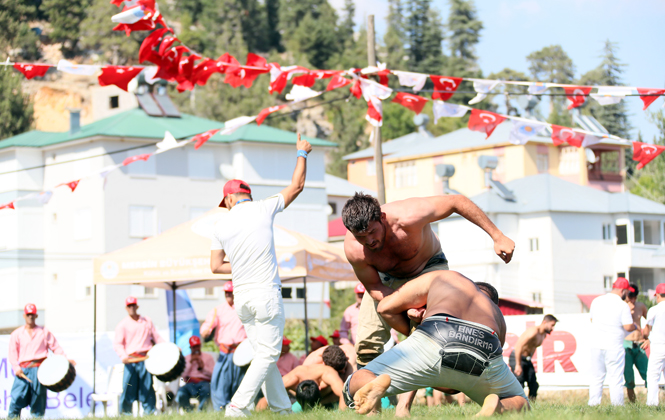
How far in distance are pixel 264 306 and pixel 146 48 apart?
613cm

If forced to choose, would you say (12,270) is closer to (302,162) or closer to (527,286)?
(527,286)

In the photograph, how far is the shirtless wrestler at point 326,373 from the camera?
916cm

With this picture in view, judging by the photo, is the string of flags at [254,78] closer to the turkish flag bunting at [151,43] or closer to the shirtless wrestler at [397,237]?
the turkish flag bunting at [151,43]

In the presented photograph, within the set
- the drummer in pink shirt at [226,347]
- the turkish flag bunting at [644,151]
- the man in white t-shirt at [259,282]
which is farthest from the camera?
the turkish flag bunting at [644,151]

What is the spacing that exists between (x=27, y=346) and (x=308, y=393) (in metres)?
5.04

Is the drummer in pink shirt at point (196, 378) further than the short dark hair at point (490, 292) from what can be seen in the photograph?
Yes

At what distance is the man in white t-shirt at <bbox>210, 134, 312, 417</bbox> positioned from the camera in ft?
21.4

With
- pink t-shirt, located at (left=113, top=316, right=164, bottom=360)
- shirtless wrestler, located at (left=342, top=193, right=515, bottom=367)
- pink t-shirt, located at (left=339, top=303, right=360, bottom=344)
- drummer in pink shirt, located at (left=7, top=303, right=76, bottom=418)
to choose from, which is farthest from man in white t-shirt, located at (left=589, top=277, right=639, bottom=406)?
drummer in pink shirt, located at (left=7, top=303, right=76, bottom=418)

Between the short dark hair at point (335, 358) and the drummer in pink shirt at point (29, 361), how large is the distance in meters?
4.23

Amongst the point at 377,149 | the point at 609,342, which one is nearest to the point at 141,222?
the point at 377,149

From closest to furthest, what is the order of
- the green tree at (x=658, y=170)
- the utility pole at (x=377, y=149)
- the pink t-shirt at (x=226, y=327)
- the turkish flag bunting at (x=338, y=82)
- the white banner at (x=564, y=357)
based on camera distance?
the pink t-shirt at (x=226, y=327) → the turkish flag bunting at (x=338, y=82) → the white banner at (x=564, y=357) → the utility pole at (x=377, y=149) → the green tree at (x=658, y=170)

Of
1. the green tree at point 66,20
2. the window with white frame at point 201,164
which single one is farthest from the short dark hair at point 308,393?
the green tree at point 66,20

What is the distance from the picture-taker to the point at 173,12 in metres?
113

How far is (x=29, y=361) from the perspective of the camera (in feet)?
38.5
